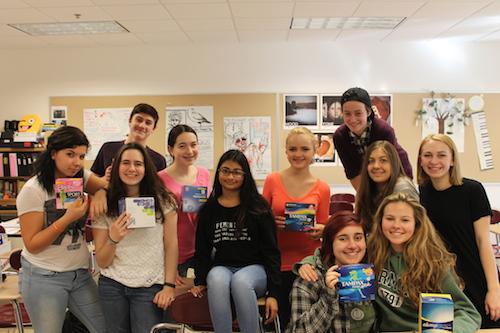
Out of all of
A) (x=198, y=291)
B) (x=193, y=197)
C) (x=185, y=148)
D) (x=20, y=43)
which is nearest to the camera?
(x=198, y=291)

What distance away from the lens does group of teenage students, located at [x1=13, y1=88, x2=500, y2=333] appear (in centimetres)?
179

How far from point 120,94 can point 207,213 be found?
13.8 ft

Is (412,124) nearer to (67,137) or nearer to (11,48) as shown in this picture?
(67,137)

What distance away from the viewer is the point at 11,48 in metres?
5.87

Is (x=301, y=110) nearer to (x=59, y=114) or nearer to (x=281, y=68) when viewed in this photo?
(x=281, y=68)

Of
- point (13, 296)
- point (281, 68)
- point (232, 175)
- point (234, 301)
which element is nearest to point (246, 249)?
point (234, 301)

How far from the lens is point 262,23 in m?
4.76

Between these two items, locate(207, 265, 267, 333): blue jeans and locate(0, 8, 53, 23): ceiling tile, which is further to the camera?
locate(0, 8, 53, 23): ceiling tile

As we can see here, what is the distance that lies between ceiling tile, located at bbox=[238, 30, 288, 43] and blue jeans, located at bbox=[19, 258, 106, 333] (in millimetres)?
3925

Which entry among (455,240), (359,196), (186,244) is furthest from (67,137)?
(455,240)

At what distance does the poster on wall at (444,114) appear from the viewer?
222 inches

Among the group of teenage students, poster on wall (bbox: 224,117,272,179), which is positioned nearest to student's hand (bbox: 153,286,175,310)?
the group of teenage students

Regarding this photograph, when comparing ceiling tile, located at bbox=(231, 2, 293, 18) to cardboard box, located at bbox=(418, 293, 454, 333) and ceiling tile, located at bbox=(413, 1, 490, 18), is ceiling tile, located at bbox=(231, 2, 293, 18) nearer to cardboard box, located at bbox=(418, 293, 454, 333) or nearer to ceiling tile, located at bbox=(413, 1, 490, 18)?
ceiling tile, located at bbox=(413, 1, 490, 18)

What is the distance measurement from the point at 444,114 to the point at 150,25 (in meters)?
4.21
